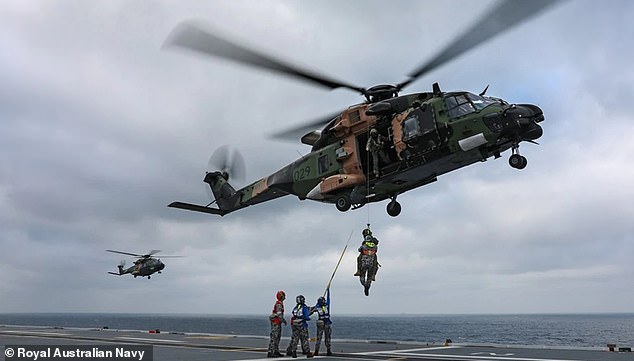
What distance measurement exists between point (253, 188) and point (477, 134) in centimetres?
1093

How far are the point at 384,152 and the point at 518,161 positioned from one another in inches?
167

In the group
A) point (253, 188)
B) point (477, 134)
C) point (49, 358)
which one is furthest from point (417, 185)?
point (49, 358)

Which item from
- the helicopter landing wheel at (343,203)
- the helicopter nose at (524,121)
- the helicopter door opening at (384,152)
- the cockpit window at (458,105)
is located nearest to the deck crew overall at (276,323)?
the helicopter landing wheel at (343,203)

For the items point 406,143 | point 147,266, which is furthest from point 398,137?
point 147,266

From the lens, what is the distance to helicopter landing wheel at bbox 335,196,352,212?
18.3 meters

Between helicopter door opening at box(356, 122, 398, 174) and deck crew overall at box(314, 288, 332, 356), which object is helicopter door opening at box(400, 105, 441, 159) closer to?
helicopter door opening at box(356, 122, 398, 174)

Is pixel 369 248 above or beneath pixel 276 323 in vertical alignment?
above

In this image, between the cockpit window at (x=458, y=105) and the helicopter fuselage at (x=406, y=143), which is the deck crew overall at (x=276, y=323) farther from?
the cockpit window at (x=458, y=105)

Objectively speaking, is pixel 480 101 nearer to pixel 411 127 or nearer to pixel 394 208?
pixel 411 127

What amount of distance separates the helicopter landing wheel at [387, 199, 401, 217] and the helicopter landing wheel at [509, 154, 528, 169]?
462 cm

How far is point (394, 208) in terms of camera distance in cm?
1875

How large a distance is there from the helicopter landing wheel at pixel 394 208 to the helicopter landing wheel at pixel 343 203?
5.06 ft

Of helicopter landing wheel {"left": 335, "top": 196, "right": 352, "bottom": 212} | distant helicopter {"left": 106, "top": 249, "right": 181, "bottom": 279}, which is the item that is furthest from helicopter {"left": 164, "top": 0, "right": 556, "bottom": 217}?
distant helicopter {"left": 106, "top": 249, "right": 181, "bottom": 279}

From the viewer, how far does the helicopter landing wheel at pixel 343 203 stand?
18344mm
